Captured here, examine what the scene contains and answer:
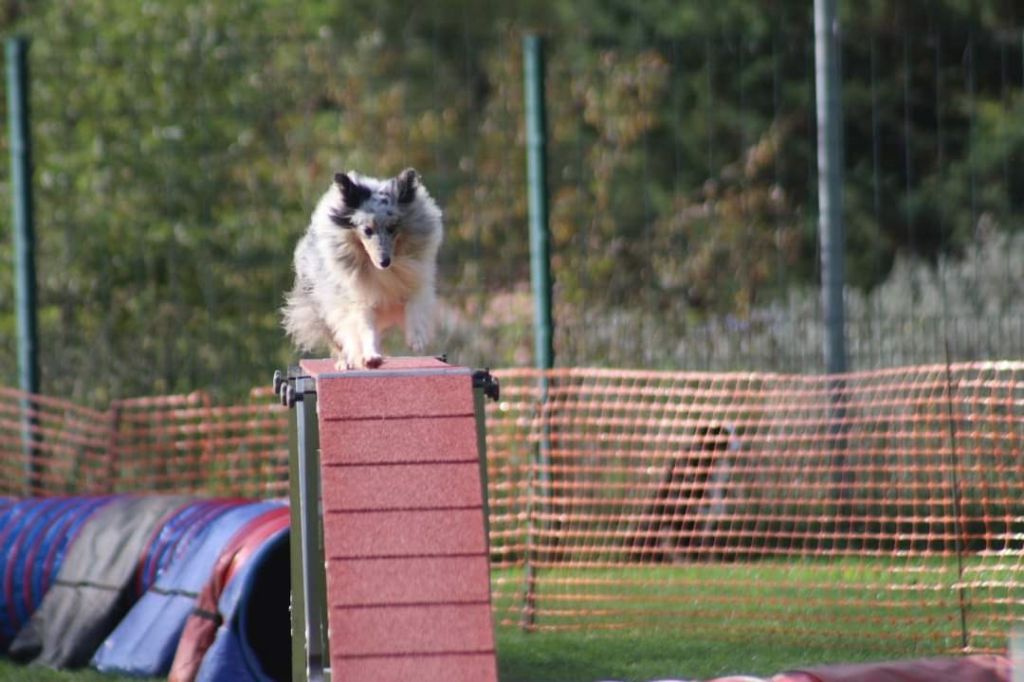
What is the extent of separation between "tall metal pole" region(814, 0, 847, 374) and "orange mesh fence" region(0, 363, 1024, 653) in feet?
0.82

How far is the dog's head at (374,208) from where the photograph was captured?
5.45 meters

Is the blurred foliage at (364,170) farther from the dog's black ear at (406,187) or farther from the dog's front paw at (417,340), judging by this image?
the dog's black ear at (406,187)

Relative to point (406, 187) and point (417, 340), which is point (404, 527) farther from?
point (406, 187)

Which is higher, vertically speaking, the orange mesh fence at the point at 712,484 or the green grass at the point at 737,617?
the orange mesh fence at the point at 712,484

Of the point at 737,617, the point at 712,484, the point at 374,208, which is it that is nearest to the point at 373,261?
the point at 374,208

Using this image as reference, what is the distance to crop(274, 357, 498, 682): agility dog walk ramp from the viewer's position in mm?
4688

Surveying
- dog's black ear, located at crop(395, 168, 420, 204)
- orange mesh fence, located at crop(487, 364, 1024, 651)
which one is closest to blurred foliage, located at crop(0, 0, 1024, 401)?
orange mesh fence, located at crop(487, 364, 1024, 651)

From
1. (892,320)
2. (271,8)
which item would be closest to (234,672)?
(892,320)

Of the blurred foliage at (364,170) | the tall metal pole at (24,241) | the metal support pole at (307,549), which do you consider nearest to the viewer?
the metal support pole at (307,549)

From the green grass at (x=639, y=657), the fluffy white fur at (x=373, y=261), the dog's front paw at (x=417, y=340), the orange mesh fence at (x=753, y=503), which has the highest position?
A: the fluffy white fur at (x=373, y=261)

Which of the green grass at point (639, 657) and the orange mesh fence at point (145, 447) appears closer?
the green grass at point (639, 657)

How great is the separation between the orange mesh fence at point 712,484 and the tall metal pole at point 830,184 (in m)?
0.25

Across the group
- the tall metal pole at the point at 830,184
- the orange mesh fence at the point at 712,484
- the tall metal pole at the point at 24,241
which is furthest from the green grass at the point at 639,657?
the tall metal pole at the point at 24,241

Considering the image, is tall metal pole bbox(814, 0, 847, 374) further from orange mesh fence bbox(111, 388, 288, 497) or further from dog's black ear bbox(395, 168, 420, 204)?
dog's black ear bbox(395, 168, 420, 204)
